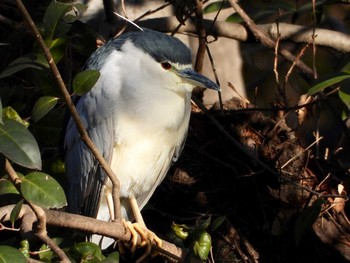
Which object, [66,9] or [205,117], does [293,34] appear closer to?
[205,117]

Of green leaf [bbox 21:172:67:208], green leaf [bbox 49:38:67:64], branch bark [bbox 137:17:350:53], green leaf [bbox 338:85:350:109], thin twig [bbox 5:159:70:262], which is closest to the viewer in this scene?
thin twig [bbox 5:159:70:262]

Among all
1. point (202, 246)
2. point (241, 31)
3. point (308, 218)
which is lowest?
point (308, 218)

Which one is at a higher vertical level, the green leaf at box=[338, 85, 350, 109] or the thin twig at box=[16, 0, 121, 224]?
the thin twig at box=[16, 0, 121, 224]

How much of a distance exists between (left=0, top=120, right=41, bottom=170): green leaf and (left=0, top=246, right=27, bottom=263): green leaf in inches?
9.1

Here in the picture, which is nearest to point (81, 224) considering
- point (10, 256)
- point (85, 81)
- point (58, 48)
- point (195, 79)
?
point (10, 256)

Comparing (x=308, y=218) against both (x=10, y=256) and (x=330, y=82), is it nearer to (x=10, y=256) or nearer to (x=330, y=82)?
(x=330, y=82)

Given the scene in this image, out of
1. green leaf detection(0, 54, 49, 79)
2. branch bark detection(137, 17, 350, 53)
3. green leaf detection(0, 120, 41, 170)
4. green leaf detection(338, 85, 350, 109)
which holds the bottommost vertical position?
branch bark detection(137, 17, 350, 53)

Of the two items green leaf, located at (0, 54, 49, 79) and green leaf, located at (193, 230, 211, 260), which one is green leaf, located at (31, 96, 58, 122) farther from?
green leaf, located at (193, 230, 211, 260)

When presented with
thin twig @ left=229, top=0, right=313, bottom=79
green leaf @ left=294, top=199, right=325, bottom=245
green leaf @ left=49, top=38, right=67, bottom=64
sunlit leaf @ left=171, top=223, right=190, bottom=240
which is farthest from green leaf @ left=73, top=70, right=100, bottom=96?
thin twig @ left=229, top=0, right=313, bottom=79

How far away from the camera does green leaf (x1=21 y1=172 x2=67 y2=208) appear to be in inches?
78.3

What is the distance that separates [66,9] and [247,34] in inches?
48.7

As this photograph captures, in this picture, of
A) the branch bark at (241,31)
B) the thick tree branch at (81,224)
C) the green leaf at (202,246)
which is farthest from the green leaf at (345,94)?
the branch bark at (241,31)

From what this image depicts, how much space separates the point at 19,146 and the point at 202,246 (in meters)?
0.60

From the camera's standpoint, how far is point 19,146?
1936 mm
